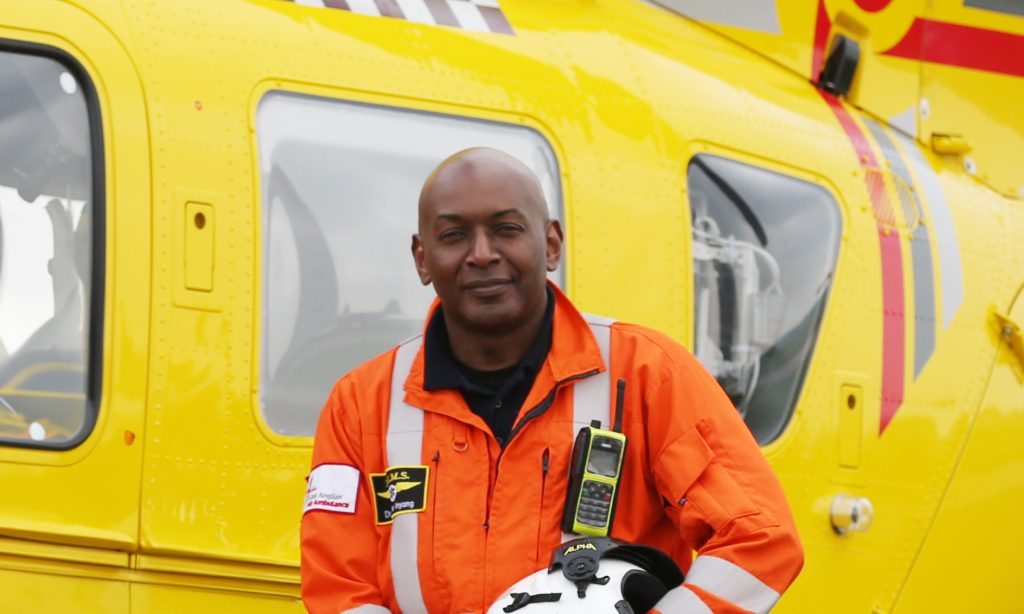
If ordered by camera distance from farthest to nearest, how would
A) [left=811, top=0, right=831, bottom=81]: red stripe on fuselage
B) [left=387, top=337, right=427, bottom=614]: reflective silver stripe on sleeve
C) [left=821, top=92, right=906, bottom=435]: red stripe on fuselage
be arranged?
[left=811, top=0, right=831, bottom=81]: red stripe on fuselage < [left=821, top=92, right=906, bottom=435]: red stripe on fuselage < [left=387, top=337, right=427, bottom=614]: reflective silver stripe on sleeve

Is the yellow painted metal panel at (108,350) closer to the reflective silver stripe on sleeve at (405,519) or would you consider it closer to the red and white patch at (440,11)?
the red and white patch at (440,11)

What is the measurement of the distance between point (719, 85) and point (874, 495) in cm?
136

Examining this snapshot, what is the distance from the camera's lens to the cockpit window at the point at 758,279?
438cm

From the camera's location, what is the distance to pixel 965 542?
468cm

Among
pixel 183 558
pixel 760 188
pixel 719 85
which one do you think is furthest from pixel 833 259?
pixel 183 558

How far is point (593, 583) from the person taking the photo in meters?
2.37

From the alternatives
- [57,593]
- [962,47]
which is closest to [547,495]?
[57,593]

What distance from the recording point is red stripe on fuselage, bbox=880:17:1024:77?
528 cm

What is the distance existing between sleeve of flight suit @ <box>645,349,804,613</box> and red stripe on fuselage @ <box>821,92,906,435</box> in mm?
2111

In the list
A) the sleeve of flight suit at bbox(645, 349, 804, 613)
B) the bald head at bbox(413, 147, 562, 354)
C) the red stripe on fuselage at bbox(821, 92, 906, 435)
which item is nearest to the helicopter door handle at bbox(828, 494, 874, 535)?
the red stripe on fuselage at bbox(821, 92, 906, 435)

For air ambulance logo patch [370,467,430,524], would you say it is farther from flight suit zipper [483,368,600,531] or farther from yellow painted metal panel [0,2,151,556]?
yellow painted metal panel [0,2,151,556]

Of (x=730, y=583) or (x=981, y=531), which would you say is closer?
(x=730, y=583)

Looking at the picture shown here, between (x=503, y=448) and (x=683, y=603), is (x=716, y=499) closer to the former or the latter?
(x=683, y=603)

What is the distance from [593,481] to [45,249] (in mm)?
1643
